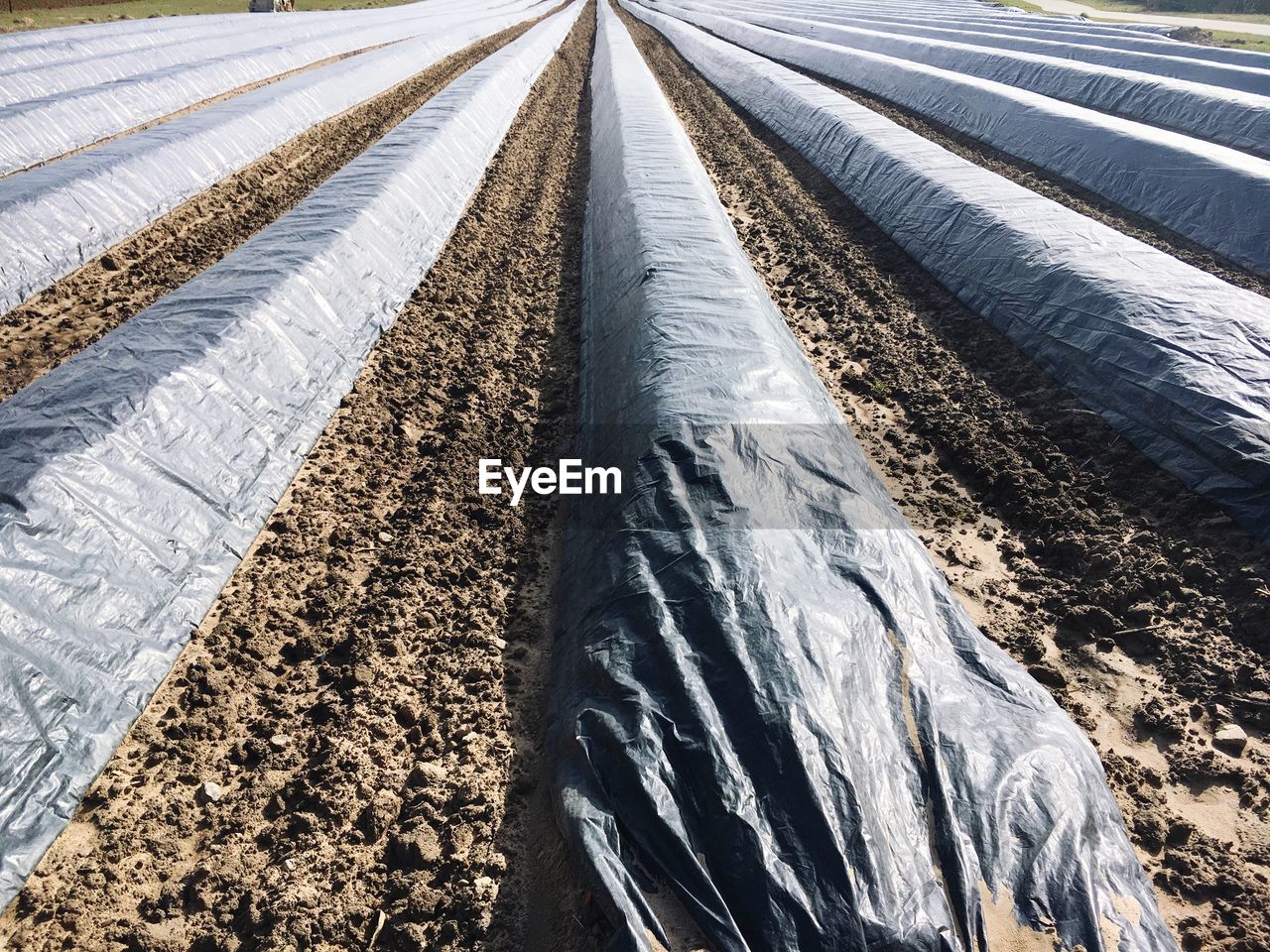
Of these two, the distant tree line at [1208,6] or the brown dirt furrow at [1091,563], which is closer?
the brown dirt furrow at [1091,563]

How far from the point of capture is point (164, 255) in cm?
747

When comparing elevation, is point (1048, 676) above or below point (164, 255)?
below

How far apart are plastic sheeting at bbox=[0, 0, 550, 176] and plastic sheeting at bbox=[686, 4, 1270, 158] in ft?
53.8

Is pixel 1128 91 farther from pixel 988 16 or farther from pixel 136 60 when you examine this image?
pixel 988 16

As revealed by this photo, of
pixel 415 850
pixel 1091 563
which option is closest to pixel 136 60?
pixel 415 850

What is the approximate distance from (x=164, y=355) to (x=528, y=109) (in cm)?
1178

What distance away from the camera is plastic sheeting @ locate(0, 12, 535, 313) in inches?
263

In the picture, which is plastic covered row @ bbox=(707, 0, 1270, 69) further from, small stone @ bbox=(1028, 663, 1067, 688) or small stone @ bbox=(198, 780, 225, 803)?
small stone @ bbox=(198, 780, 225, 803)

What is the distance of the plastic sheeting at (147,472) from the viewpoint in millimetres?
2889

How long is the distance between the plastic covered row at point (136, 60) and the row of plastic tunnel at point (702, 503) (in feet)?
11.3

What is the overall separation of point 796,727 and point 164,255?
8.00m

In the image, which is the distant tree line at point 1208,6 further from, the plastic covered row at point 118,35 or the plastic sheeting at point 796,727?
the plastic sheeting at point 796,727

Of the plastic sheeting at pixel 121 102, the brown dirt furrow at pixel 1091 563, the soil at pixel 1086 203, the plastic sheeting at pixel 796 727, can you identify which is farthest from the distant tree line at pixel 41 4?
the plastic sheeting at pixel 796 727

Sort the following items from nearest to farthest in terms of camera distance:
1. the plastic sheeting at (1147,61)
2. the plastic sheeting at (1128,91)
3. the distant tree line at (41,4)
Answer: the plastic sheeting at (1128,91) < the plastic sheeting at (1147,61) < the distant tree line at (41,4)
